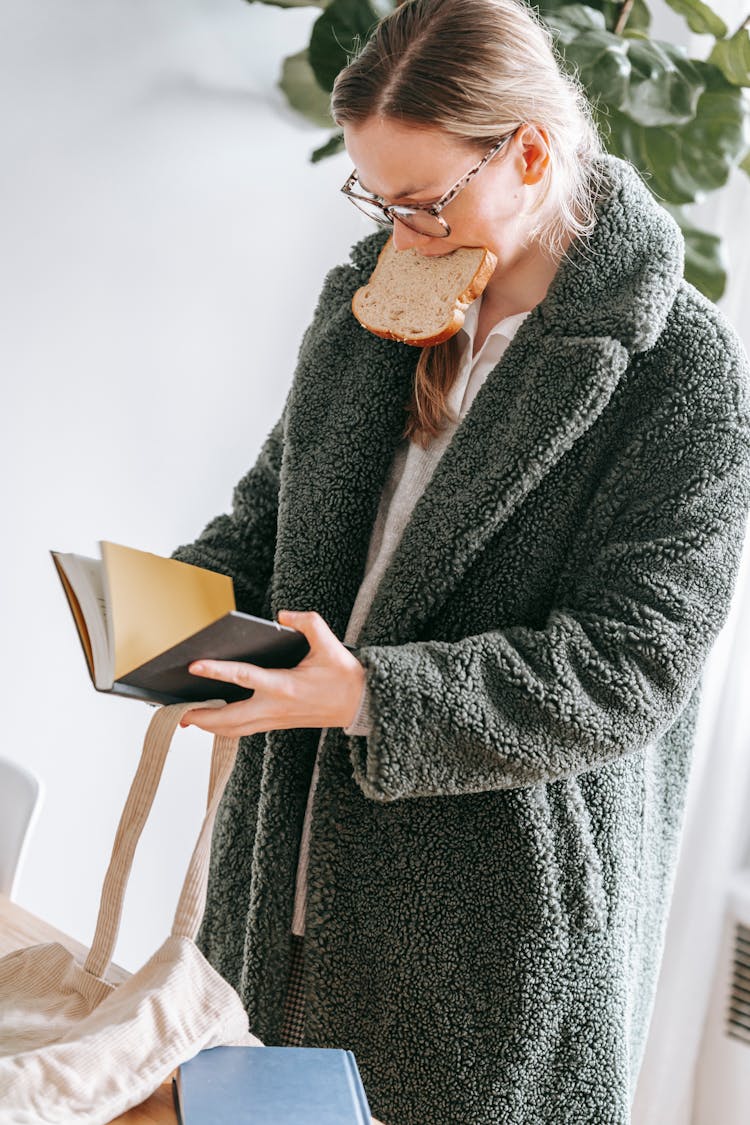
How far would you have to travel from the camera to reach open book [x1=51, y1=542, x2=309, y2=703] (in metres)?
0.77

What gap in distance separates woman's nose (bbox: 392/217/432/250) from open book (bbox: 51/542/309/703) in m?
0.36

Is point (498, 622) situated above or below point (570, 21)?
below

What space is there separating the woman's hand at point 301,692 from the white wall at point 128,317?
965 mm

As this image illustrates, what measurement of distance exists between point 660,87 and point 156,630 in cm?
110

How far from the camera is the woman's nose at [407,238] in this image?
3.17 feet

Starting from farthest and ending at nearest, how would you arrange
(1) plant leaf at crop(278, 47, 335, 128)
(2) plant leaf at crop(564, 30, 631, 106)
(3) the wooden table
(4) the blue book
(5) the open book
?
(1) plant leaf at crop(278, 47, 335, 128) < (2) plant leaf at crop(564, 30, 631, 106) < (3) the wooden table < (5) the open book < (4) the blue book

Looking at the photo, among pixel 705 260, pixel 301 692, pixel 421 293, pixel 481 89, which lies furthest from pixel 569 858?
pixel 705 260

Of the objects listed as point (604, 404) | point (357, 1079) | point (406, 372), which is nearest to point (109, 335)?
point (406, 372)

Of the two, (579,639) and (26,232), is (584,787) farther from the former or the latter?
(26,232)

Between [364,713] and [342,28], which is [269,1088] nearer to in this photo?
[364,713]

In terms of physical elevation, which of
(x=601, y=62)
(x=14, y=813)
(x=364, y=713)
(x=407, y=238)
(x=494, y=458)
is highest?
(x=601, y=62)

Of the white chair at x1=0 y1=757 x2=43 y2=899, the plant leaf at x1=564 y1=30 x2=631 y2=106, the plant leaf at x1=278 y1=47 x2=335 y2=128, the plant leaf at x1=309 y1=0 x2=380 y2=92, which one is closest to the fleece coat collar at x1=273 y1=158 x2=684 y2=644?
the white chair at x1=0 y1=757 x2=43 y2=899

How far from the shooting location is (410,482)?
106 cm

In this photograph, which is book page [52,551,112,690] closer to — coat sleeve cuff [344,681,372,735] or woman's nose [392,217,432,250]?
coat sleeve cuff [344,681,372,735]
